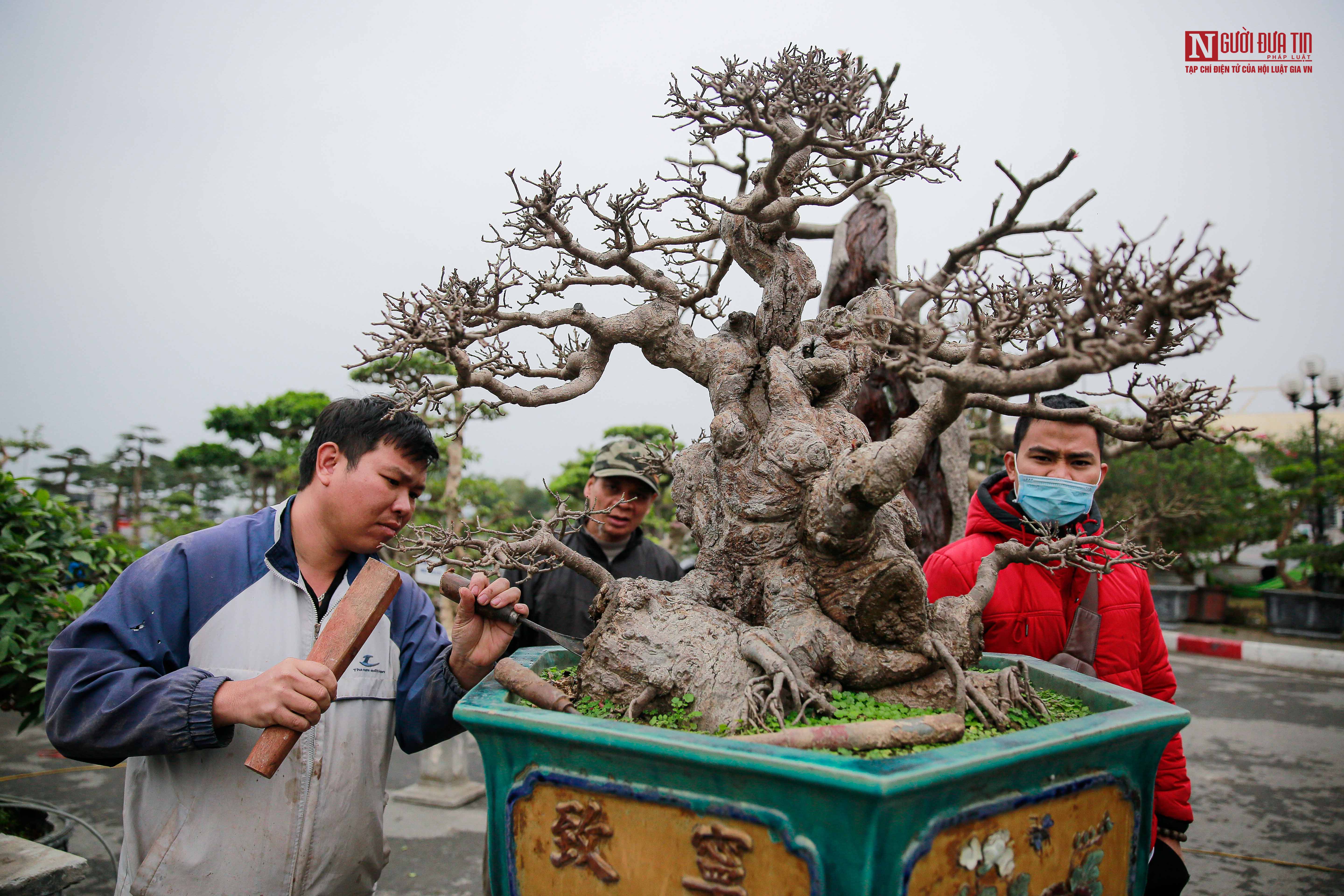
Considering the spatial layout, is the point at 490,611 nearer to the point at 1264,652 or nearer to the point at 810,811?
the point at 810,811

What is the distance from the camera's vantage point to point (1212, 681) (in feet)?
25.0

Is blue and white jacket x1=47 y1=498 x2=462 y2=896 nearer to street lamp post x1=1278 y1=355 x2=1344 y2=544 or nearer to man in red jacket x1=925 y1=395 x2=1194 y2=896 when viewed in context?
man in red jacket x1=925 y1=395 x2=1194 y2=896

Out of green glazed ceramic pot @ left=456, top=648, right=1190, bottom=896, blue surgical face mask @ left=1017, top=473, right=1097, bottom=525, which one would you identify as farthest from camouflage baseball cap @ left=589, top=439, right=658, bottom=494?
green glazed ceramic pot @ left=456, top=648, right=1190, bottom=896

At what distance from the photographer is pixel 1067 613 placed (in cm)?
194

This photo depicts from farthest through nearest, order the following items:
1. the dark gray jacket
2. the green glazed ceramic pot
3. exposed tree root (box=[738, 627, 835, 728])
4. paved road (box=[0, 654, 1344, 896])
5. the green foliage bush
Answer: paved road (box=[0, 654, 1344, 896]), the green foliage bush, the dark gray jacket, exposed tree root (box=[738, 627, 835, 728]), the green glazed ceramic pot

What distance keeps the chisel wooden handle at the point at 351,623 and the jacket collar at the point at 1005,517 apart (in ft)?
4.75

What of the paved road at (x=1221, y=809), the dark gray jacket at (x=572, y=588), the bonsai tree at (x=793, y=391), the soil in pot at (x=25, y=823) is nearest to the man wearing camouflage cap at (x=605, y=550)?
the dark gray jacket at (x=572, y=588)

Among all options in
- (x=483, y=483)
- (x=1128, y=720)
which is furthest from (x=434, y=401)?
(x=483, y=483)

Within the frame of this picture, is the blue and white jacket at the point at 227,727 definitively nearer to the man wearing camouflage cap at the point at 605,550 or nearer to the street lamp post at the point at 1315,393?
the man wearing camouflage cap at the point at 605,550

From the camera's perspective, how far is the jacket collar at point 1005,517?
1965mm

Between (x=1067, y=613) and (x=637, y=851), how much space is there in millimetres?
1342

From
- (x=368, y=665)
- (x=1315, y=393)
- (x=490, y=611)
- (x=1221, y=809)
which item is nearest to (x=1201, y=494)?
(x=1315, y=393)

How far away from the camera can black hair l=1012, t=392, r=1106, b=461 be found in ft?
6.44

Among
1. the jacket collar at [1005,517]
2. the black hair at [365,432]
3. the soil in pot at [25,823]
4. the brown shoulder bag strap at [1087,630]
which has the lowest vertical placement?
the soil in pot at [25,823]
